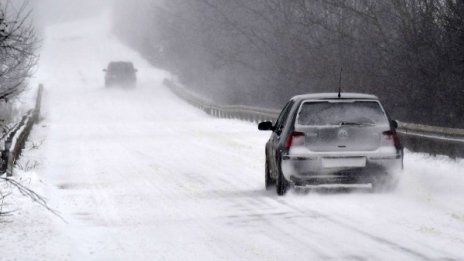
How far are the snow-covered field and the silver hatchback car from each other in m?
0.29

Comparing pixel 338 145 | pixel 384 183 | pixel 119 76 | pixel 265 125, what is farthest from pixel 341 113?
pixel 119 76

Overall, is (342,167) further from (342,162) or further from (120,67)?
(120,67)

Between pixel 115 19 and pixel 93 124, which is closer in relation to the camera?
pixel 93 124

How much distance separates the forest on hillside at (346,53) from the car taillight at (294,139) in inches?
256

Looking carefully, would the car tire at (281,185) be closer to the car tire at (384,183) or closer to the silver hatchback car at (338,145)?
the silver hatchback car at (338,145)

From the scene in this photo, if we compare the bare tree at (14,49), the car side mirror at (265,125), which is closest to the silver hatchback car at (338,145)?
the car side mirror at (265,125)

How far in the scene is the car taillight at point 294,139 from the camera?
11.6 m

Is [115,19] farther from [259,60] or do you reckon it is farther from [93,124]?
[93,124]

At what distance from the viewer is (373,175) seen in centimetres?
1145

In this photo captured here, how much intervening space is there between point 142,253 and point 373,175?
4.83 m

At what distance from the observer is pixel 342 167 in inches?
449

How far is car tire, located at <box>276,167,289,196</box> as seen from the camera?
38.2 ft

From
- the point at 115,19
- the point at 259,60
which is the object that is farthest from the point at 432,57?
the point at 115,19

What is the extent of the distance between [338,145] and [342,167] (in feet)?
1.08
